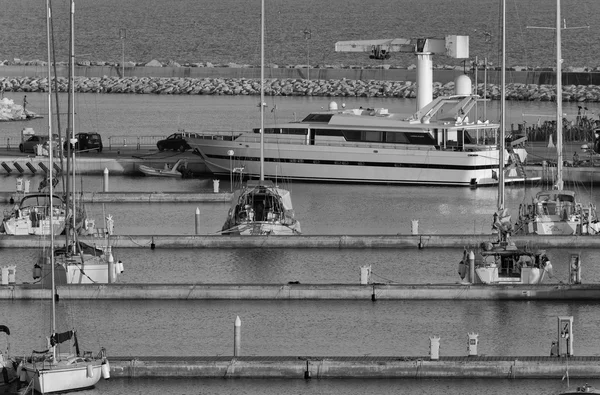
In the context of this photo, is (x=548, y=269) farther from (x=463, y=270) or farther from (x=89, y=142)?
(x=89, y=142)

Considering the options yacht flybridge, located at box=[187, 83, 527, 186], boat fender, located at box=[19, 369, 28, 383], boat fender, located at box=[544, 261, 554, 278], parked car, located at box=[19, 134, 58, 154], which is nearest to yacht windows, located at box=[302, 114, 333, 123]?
yacht flybridge, located at box=[187, 83, 527, 186]

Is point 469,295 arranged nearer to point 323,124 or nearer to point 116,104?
point 323,124

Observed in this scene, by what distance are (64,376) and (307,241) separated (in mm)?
18296

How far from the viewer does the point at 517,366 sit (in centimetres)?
3278

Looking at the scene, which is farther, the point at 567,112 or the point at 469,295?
the point at 567,112

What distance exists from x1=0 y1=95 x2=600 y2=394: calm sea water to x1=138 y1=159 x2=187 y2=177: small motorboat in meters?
1.45

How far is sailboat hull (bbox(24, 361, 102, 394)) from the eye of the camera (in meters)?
31.4

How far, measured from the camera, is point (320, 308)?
4003 cm

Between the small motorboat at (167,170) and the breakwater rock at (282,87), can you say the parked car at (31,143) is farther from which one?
the breakwater rock at (282,87)

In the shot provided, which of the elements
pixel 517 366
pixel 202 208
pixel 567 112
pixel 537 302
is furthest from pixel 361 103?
pixel 517 366

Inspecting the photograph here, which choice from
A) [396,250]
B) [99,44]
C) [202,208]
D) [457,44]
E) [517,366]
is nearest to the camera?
[517,366]

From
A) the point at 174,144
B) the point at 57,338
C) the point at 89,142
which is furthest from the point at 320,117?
the point at 57,338

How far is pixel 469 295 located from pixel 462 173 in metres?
24.3

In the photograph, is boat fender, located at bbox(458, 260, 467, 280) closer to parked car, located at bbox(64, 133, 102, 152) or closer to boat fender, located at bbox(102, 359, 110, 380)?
boat fender, located at bbox(102, 359, 110, 380)
